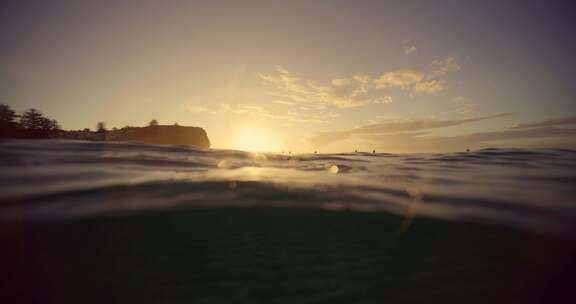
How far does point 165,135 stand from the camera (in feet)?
144

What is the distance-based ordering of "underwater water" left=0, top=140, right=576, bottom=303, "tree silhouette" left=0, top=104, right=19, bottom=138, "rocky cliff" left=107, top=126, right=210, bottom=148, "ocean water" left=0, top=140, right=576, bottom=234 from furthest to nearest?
1. "rocky cliff" left=107, top=126, right=210, bottom=148
2. "tree silhouette" left=0, top=104, right=19, bottom=138
3. "ocean water" left=0, top=140, right=576, bottom=234
4. "underwater water" left=0, top=140, right=576, bottom=303

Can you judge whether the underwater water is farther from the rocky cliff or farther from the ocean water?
the rocky cliff

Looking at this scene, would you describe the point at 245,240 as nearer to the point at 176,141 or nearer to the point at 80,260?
the point at 80,260

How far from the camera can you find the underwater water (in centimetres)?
A: 566

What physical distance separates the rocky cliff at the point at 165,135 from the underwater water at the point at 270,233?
3002cm

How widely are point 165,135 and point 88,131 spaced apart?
17.6 meters

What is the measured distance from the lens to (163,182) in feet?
25.8

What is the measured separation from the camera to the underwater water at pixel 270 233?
566cm

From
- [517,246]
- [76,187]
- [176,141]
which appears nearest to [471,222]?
[517,246]

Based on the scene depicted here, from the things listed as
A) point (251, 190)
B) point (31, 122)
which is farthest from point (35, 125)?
point (251, 190)

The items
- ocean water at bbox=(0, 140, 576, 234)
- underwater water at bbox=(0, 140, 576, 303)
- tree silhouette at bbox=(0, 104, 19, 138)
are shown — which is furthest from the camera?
tree silhouette at bbox=(0, 104, 19, 138)

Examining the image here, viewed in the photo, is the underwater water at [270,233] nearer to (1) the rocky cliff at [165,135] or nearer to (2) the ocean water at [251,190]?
(2) the ocean water at [251,190]

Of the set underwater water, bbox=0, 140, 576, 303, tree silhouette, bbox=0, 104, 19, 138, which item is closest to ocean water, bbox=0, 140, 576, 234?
underwater water, bbox=0, 140, 576, 303

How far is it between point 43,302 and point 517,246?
12.5m
